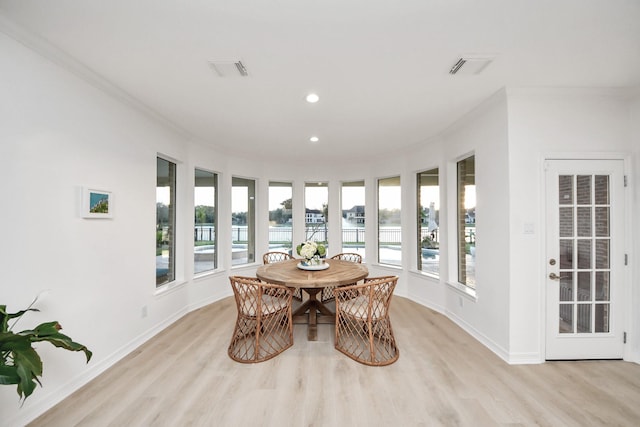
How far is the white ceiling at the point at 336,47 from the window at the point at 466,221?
0.95 meters

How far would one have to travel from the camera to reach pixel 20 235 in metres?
1.87

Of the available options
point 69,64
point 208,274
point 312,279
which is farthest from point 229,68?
point 208,274

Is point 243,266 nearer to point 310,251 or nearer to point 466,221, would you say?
point 310,251

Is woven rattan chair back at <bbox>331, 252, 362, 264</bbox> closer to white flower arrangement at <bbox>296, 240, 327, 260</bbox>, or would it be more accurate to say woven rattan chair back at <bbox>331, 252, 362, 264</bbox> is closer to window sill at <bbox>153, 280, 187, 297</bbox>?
white flower arrangement at <bbox>296, 240, 327, 260</bbox>

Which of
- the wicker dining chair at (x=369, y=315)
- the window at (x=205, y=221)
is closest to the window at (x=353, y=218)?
the window at (x=205, y=221)

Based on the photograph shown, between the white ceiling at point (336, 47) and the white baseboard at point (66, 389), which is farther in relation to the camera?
the white baseboard at point (66, 389)

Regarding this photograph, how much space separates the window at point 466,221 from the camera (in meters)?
3.60

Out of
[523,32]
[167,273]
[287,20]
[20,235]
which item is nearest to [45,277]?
[20,235]

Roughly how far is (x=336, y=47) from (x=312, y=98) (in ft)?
2.74

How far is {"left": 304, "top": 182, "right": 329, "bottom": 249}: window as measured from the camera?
585cm

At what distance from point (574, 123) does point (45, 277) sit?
4.74 meters

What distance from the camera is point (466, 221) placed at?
12.4 feet

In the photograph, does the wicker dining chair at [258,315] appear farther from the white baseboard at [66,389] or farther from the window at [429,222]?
the window at [429,222]

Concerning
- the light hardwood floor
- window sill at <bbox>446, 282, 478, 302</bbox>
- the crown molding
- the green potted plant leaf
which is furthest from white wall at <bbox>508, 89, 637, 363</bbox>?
the crown molding
